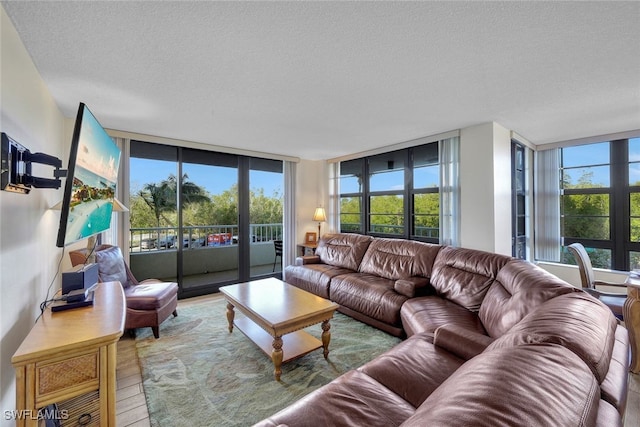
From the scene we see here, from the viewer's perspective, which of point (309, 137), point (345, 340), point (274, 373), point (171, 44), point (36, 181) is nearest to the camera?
point (36, 181)

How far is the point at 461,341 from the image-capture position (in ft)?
5.15

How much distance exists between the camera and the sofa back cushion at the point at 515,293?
166 cm

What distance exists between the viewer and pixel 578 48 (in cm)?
168

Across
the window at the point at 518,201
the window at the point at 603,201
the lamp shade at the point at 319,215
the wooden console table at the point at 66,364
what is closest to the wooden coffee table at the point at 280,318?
the wooden console table at the point at 66,364

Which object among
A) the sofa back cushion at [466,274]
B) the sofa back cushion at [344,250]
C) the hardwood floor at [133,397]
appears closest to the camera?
the hardwood floor at [133,397]

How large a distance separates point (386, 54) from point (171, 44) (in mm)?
1379

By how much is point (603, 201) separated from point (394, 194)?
9.82 ft

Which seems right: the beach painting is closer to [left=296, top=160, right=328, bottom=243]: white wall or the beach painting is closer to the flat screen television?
the flat screen television

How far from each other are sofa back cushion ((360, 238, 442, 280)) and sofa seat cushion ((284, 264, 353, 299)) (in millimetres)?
387

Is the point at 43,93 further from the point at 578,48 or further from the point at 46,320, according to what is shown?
the point at 578,48

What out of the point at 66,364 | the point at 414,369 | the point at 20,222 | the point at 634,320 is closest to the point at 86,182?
the point at 20,222

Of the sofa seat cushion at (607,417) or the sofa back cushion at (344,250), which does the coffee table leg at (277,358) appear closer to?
the sofa seat cushion at (607,417)

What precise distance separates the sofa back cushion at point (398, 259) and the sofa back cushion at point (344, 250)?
123 millimetres

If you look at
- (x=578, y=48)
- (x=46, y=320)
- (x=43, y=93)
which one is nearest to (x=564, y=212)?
(x=578, y=48)
